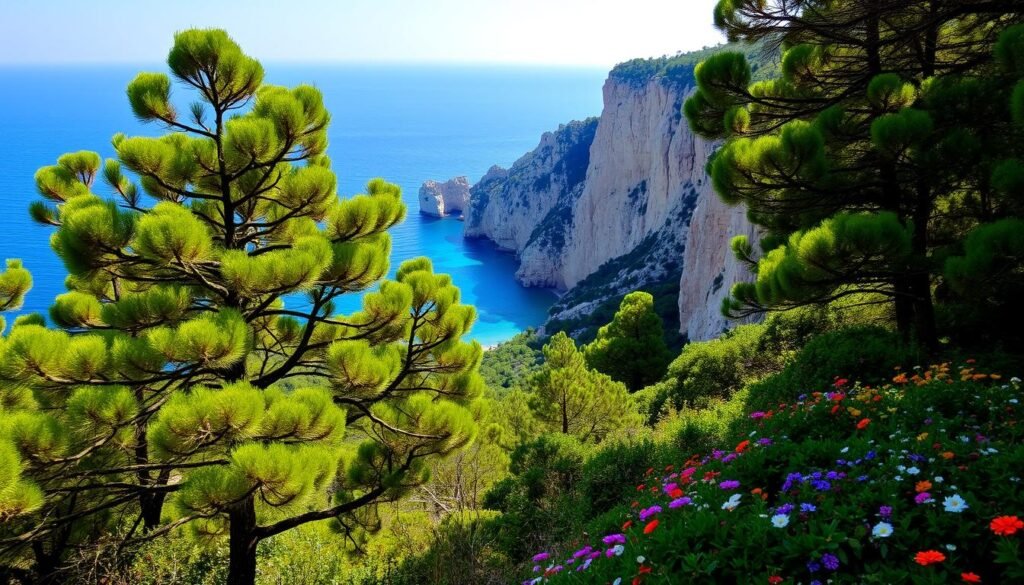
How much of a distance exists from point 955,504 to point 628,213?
56.6 metres

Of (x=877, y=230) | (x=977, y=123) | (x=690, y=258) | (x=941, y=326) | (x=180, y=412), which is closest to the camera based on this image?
(x=180, y=412)

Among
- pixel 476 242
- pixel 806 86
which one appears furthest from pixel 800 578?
pixel 476 242

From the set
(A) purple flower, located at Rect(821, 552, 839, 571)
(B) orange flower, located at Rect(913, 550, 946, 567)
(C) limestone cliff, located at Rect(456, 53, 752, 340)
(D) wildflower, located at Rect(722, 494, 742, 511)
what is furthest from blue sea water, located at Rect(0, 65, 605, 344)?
(C) limestone cliff, located at Rect(456, 53, 752, 340)

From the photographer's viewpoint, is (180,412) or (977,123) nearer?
(180,412)

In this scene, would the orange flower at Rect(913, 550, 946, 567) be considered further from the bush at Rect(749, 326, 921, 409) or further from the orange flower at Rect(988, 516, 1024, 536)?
the bush at Rect(749, 326, 921, 409)

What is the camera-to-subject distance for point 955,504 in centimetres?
209

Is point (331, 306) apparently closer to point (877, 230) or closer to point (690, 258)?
point (877, 230)

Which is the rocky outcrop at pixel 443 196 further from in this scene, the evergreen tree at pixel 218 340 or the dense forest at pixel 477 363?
the evergreen tree at pixel 218 340

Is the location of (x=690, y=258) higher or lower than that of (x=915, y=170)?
lower

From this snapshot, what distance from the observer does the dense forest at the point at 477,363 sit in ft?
8.39

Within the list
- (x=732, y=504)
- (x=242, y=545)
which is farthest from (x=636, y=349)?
(x=732, y=504)

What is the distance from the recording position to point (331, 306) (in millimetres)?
6176

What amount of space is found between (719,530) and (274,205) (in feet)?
15.4

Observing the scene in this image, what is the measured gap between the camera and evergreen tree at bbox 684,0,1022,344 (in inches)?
190
